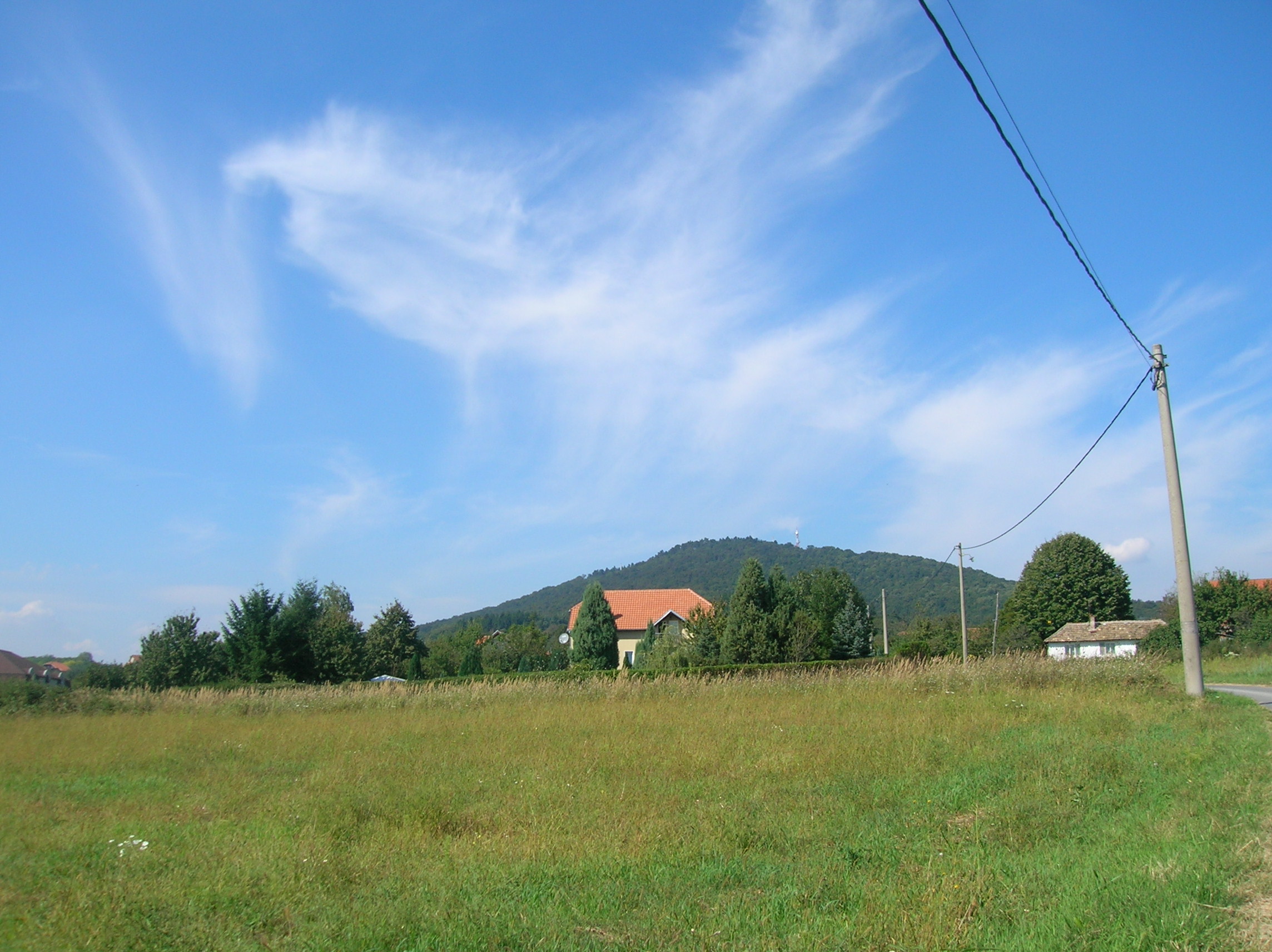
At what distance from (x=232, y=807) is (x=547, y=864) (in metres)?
4.74

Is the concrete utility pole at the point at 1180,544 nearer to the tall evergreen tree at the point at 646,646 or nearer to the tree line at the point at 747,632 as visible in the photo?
the tree line at the point at 747,632

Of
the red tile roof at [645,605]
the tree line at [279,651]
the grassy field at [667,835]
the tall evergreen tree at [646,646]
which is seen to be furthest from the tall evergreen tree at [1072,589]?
the grassy field at [667,835]

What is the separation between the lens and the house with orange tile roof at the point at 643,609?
214 ft

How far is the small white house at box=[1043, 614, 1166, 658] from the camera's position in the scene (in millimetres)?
58156

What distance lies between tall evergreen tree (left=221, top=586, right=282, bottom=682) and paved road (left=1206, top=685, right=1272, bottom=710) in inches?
1603

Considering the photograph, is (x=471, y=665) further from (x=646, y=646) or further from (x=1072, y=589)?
(x=1072, y=589)

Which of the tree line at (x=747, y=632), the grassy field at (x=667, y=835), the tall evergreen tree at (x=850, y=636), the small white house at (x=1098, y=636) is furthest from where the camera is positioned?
the small white house at (x=1098, y=636)

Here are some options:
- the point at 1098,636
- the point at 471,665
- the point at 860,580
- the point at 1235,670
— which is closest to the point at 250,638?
A: the point at 471,665

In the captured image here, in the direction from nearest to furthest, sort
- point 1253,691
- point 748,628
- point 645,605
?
1. point 1253,691
2. point 748,628
3. point 645,605

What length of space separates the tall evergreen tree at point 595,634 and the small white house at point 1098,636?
32.4m

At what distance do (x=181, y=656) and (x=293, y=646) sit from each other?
5359mm

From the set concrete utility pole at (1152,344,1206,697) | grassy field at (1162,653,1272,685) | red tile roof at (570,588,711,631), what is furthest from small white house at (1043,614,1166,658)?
concrete utility pole at (1152,344,1206,697)

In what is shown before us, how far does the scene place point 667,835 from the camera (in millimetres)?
7012

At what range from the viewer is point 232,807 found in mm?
8953
